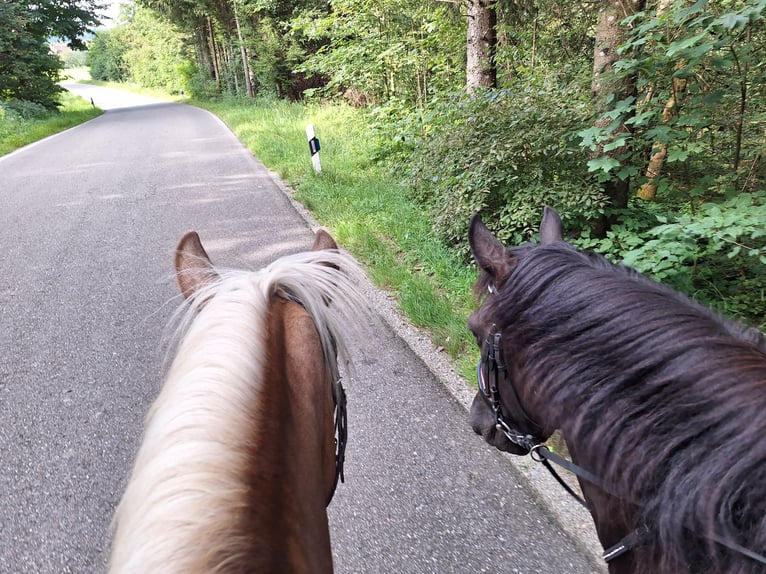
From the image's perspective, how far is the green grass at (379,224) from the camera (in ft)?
11.9

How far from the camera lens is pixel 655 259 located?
2.79 m

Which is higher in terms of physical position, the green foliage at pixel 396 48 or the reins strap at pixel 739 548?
the green foliage at pixel 396 48

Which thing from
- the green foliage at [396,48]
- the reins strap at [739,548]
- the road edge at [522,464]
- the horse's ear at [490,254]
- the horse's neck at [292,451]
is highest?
the green foliage at [396,48]

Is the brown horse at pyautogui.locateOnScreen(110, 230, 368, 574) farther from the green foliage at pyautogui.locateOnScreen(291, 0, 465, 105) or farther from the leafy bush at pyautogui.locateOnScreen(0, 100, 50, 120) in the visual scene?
the leafy bush at pyautogui.locateOnScreen(0, 100, 50, 120)

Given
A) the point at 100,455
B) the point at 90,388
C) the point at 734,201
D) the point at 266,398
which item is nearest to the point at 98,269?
the point at 90,388

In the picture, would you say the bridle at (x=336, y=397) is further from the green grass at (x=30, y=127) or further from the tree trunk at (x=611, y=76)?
the green grass at (x=30, y=127)

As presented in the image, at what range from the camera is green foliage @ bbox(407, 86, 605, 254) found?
3.68m

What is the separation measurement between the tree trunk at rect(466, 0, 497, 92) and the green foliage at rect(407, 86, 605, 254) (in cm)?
140

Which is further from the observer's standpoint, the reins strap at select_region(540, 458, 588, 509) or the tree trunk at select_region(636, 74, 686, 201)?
the tree trunk at select_region(636, 74, 686, 201)

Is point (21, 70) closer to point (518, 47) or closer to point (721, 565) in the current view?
point (518, 47)

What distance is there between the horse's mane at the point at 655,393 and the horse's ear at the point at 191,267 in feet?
3.09

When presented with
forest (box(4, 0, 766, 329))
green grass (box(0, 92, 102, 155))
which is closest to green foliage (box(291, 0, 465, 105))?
forest (box(4, 0, 766, 329))

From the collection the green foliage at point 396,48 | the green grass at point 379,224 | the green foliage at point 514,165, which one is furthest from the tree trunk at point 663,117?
the green foliage at point 396,48

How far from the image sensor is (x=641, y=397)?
0.98 metres
